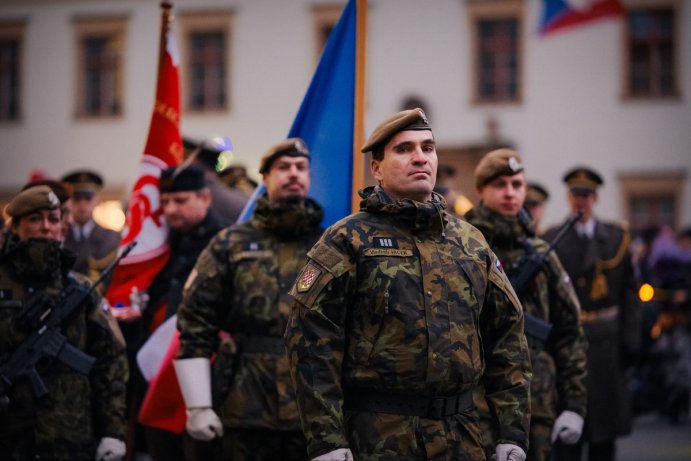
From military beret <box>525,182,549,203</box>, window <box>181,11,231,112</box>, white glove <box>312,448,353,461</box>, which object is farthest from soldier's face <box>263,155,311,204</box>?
window <box>181,11,231,112</box>

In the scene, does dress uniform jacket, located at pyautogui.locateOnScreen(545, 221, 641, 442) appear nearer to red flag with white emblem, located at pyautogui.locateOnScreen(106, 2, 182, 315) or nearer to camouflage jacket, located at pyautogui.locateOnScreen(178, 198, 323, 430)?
red flag with white emblem, located at pyautogui.locateOnScreen(106, 2, 182, 315)

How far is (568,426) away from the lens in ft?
Result: 22.8

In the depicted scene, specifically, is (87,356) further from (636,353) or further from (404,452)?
(636,353)

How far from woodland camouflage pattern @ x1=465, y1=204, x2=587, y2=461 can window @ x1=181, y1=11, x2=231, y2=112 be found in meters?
24.9

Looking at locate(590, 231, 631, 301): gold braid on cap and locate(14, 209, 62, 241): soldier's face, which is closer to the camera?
locate(14, 209, 62, 241): soldier's face

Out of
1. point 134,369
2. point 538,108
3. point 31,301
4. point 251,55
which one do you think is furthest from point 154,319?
point 251,55

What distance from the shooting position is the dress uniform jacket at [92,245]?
32.3 ft

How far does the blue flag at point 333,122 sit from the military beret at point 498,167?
28.5 inches

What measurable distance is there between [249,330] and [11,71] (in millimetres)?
29110

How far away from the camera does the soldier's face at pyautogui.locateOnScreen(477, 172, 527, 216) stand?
733 centimetres

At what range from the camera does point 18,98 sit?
34.1 meters

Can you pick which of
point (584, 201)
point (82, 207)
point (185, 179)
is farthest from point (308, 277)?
point (82, 207)

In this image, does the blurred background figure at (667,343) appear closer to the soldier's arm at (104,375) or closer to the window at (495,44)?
the soldier's arm at (104,375)

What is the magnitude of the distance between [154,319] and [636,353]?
352 centimetres
